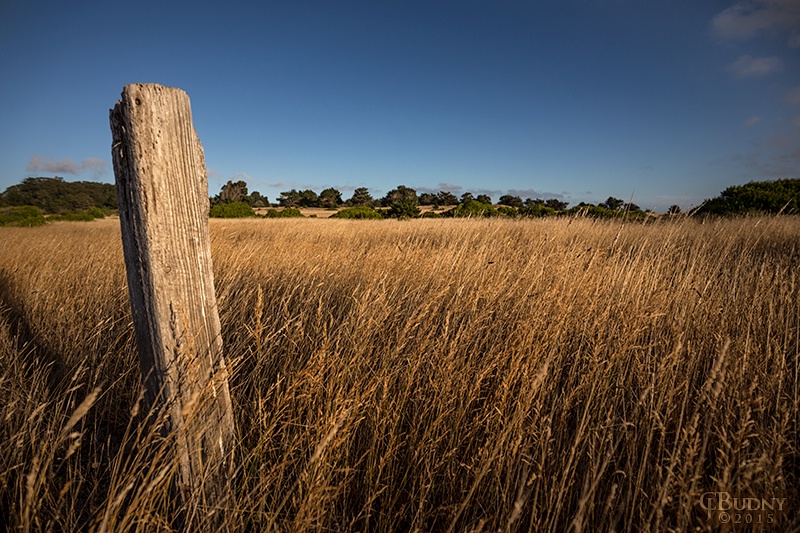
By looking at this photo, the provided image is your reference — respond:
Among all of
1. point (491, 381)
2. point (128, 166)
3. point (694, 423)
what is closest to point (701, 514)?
point (694, 423)

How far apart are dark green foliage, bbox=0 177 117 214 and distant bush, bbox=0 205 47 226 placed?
314cm

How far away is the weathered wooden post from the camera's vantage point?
118 centimetres

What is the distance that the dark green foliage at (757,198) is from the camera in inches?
409

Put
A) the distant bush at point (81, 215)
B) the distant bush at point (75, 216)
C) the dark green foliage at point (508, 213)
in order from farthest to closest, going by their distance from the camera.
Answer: the distant bush at point (75, 216) → the distant bush at point (81, 215) → the dark green foliage at point (508, 213)

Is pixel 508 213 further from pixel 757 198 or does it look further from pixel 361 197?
pixel 361 197

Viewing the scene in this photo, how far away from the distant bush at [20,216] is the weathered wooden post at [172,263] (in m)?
23.4

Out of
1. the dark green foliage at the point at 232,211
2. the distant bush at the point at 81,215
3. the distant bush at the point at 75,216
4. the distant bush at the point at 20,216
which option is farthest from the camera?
the dark green foliage at the point at 232,211

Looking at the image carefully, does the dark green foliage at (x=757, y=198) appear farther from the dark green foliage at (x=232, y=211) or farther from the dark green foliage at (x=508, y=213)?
the dark green foliage at (x=232, y=211)

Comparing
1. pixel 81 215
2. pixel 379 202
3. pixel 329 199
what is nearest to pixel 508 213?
pixel 379 202

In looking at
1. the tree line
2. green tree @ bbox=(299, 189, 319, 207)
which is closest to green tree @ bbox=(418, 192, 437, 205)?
the tree line

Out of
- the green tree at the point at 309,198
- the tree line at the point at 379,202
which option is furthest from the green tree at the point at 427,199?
the green tree at the point at 309,198

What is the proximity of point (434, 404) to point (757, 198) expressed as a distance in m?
14.8

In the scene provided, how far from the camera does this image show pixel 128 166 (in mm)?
1198

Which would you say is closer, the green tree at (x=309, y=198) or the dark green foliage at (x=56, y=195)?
the dark green foliage at (x=56, y=195)
